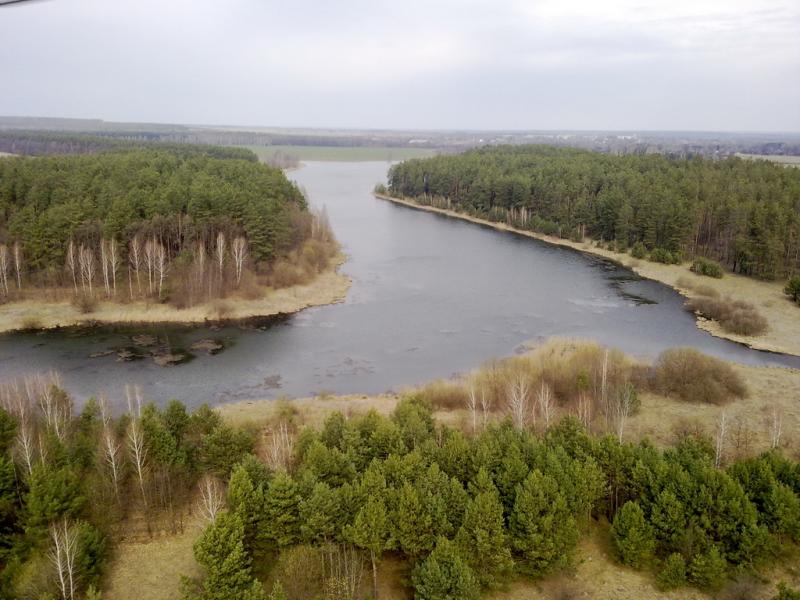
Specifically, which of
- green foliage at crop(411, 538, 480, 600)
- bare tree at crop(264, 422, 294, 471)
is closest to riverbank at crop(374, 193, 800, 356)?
bare tree at crop(264, 422, 294, 471)

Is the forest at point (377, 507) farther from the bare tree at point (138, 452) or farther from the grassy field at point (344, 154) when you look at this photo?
the grassy field at point (344, 154)

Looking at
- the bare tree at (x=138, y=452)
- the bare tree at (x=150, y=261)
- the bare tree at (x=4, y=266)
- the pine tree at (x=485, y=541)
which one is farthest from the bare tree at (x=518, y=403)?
the bare tree at (x=4, y=266)

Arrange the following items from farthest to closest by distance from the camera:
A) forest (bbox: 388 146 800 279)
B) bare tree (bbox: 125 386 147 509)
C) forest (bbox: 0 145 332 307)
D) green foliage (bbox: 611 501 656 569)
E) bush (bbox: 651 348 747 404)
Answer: forest (bbox: 388 146 800 279) < forest (bbox: 0 145 332 307) < bush (bbox: 651 348 747 404) < bare tree (bbox: 125 386 147 509) < green foliage (bbox: 611 501 656 569)

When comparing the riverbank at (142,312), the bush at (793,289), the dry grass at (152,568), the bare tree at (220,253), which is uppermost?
the bare tree at (220,253)

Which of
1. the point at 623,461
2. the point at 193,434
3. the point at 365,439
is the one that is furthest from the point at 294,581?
the point at 623,461

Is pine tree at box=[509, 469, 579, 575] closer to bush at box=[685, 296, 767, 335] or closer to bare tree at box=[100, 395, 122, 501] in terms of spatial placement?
bare tree at box=[100, 395, 122, 501]

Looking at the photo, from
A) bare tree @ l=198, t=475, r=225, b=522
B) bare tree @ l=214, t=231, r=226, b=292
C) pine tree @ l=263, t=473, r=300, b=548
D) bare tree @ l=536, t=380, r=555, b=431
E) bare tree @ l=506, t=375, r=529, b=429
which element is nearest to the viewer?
pine tree @ l=263, t=473, r=300, b=548
